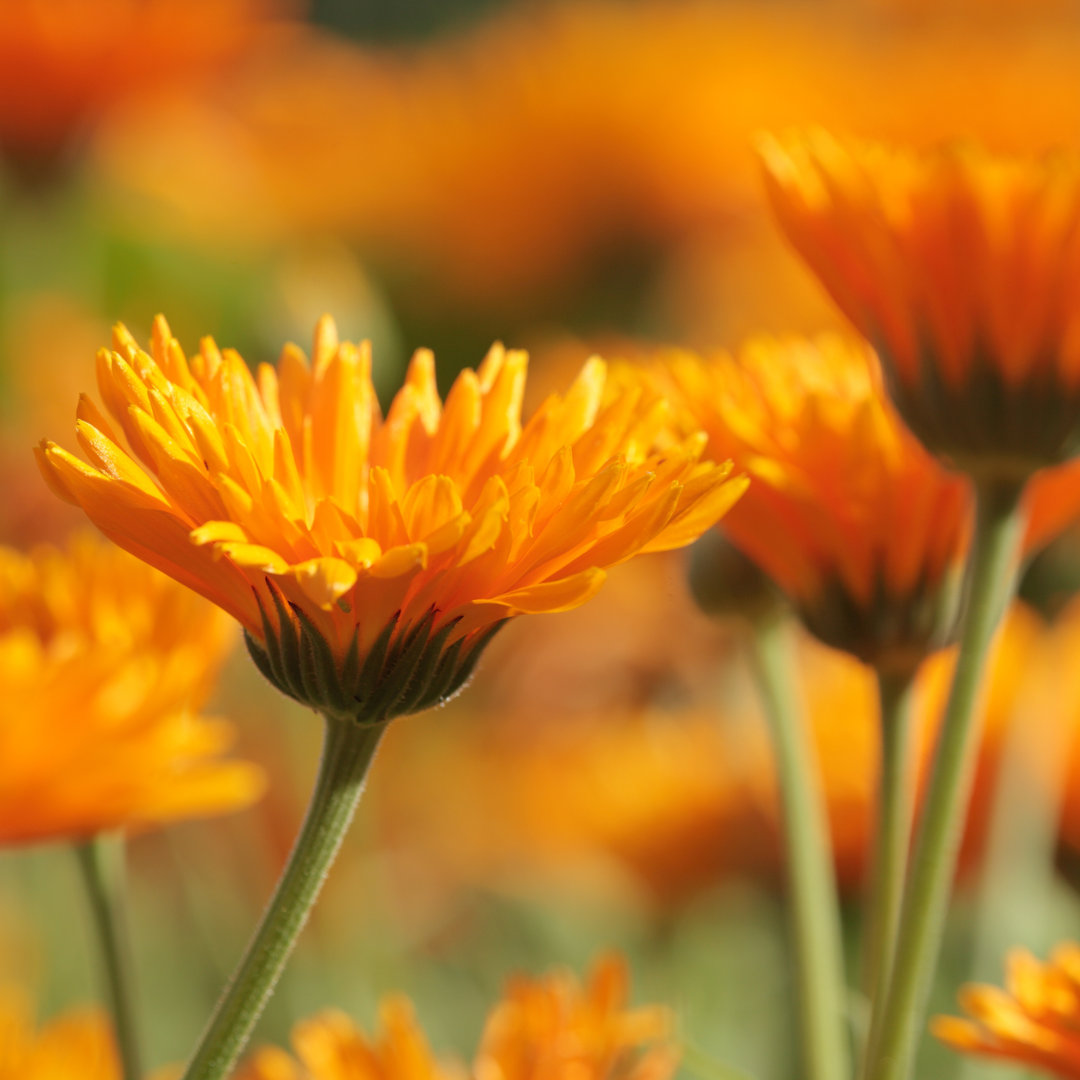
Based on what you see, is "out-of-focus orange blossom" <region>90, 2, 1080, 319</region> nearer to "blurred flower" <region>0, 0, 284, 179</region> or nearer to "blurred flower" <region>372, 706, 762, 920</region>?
"blurred flower" <region>0, 0, 284, 179</region>

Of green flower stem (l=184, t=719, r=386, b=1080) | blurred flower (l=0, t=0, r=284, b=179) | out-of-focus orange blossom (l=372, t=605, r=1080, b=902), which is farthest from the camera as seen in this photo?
blurred flower (l=0, t=0, r=284, b=179)

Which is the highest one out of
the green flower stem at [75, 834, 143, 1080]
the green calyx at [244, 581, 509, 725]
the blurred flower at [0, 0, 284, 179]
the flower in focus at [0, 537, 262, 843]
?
the green calyx at [244, 581, 509, 725]

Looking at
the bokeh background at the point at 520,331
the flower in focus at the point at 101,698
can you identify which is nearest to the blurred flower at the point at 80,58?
the bokeh background at the point at 520,331

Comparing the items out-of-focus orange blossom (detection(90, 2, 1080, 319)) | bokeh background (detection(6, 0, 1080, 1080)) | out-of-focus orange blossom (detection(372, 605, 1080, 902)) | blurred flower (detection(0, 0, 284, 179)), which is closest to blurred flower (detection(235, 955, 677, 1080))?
bokeh background (detection(6, 0, 1080, 1080))

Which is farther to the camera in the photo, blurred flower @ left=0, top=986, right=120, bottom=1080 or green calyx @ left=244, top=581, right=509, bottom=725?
blurred flower @ left=0, top=986, right=120, bottom=1080

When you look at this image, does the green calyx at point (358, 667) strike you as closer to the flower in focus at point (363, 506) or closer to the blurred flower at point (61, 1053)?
the flower in focus at point (363, 506)

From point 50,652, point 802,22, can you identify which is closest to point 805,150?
point 50,652

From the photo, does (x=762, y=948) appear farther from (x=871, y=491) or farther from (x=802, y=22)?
(x=802, y=22)

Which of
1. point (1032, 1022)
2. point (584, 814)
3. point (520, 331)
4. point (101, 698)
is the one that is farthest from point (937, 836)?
point (520, 331)
